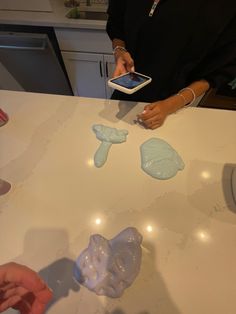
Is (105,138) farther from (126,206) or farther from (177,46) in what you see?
(177,46)

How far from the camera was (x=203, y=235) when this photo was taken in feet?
1.19

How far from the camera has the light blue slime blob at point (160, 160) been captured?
443 millimetres

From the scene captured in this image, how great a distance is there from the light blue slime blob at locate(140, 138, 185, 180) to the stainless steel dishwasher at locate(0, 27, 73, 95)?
0.99m

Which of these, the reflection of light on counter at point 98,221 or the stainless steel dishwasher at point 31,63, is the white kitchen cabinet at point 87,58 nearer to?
the stainless steel dishwasher at point 31,63

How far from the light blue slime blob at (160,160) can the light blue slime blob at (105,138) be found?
2.6 inches

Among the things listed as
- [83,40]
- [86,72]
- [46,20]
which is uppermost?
→ [46,20]

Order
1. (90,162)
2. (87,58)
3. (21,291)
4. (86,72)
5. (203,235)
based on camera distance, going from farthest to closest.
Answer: (86,72) → (87,58) → (90,162) → (203,235) → (21,291)

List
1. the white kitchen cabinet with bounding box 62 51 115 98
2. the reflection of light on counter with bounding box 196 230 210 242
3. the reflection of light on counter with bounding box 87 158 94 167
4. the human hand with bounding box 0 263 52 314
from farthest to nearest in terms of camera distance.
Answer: the white kitchen cabinet with bounding box 62 51 115 98, the reflection of light on counter with bounding box 87 158 94 167, the reflection of light on counter with bounding box 196 230 210 242, the human hand with bounding box 0 263 52 314

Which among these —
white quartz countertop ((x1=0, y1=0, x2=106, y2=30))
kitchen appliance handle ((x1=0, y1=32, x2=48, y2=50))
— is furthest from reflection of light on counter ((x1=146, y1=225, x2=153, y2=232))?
kitchen appliance handle ((x1=0, y1=32, x2=48, y2=50))

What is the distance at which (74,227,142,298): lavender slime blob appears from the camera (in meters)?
0.31

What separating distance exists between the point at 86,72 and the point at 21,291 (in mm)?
1290

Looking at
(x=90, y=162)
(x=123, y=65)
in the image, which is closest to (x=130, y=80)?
(x=123, y=65)

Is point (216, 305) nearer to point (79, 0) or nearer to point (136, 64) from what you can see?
point (136, 64)

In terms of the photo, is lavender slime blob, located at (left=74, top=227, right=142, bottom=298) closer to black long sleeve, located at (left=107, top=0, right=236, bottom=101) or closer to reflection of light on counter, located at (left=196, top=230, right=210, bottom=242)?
reflection of light on counter, located at (left=196, top=230, right=210, bottom=242)
